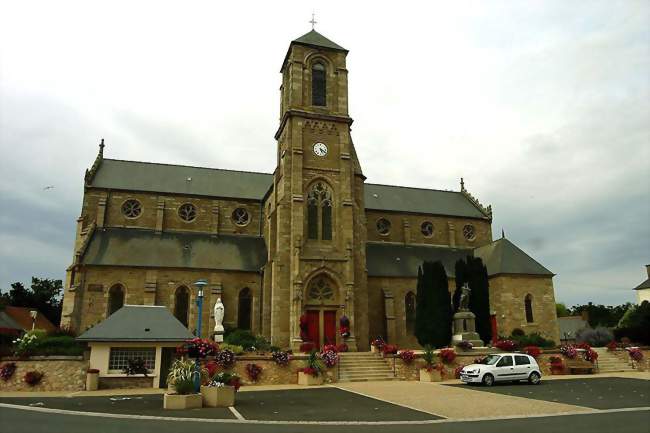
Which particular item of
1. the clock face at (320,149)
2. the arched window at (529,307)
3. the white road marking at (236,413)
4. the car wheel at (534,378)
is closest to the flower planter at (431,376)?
the car wheel at (534,378)

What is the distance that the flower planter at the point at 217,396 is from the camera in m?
15.4

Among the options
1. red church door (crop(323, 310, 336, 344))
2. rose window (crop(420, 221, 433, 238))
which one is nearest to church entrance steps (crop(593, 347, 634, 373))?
red church door (crop(323, 310, 336, 344))

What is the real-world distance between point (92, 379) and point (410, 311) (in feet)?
77.0

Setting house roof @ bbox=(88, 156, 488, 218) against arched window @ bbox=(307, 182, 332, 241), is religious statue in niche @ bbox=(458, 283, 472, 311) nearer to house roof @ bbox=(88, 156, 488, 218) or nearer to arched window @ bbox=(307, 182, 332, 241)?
arched window @ bbox=(307, 182, 332, 241)

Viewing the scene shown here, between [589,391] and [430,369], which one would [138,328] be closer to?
[430,369]

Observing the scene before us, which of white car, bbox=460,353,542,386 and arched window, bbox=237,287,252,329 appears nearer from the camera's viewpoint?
white car, bbox=460,353,542,386

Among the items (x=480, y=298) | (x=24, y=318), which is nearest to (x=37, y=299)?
(x=24, y=318)

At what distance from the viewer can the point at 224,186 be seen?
42.6m

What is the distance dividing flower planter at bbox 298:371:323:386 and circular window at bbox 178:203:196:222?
66.1ft

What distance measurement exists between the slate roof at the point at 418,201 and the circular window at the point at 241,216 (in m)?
10.8

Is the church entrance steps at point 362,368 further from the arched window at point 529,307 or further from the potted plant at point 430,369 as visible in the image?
the arched window at point 529,307

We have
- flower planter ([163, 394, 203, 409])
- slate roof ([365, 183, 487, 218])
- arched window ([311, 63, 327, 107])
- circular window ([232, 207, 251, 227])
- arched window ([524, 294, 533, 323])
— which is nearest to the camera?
flower planter ([163, 394, 203, 409])

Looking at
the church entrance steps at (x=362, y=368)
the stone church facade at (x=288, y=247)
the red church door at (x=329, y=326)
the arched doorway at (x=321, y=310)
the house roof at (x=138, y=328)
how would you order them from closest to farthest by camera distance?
the house roof at (x=138, y=328) → the church entrance steps at (x=362, y=368) → the arched doorway at (x=321, y=310) → the red church door at (x=329, y=326) → the stone church facade at (x=288, y=247)

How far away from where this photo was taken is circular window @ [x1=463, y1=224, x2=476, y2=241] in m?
46.2
